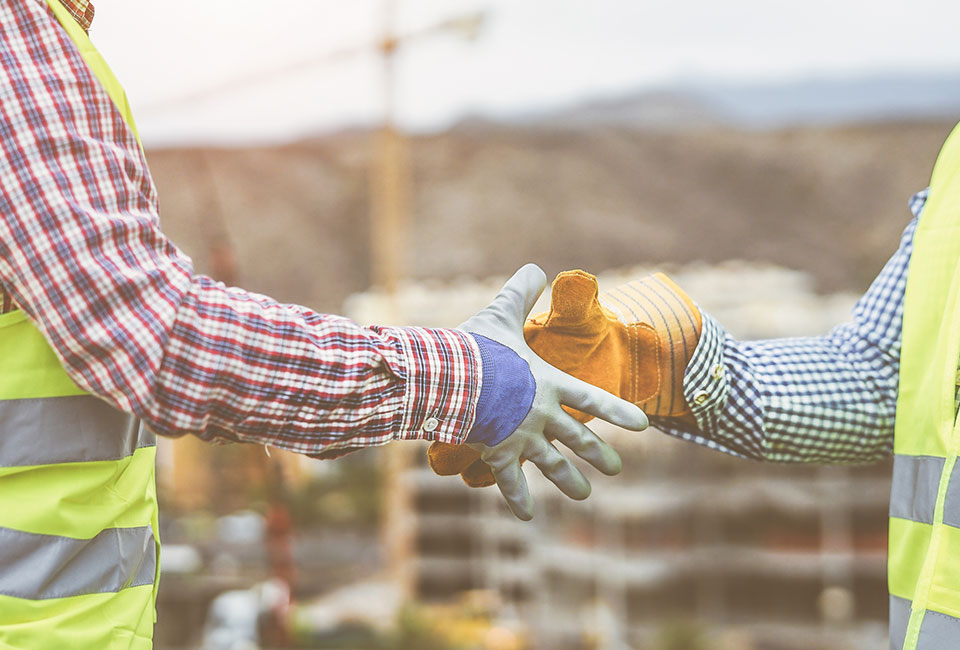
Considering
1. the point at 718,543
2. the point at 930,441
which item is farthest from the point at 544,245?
the point at 930,441

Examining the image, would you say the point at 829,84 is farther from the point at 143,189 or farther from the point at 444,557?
the point at 143,189

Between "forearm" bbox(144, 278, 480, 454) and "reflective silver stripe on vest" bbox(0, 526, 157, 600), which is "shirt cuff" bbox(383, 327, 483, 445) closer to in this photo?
"forearm" bbox(144, 278, 480, 454)

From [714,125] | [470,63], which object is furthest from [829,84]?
[470,63]

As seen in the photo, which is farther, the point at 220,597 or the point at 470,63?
the point at 470,63

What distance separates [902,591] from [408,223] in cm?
997

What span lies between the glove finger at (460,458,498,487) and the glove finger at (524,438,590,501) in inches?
3.2

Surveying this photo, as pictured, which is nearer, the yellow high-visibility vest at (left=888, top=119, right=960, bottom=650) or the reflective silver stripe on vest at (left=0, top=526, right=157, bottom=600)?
the reflective silver stripe on vest at (left=0, top=526, right=157, bottom=600)

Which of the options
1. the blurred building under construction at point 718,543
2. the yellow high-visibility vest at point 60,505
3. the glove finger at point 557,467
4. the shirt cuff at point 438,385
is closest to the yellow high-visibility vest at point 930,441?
the glove finger at point 557,467

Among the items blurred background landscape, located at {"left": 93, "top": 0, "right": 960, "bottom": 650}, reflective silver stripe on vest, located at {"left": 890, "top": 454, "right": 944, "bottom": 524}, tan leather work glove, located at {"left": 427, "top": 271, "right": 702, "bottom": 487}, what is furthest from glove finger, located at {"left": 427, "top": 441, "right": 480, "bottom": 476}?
blurred background landscape, located at {"left": 93, "top": 0, "right": 960, "bottom": 650}

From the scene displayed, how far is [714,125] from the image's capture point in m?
10.5

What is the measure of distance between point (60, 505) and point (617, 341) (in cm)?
50

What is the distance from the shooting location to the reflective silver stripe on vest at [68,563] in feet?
2.00

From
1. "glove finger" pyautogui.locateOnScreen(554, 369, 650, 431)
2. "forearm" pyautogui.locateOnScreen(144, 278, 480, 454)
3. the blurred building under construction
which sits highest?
"forearm" pyautogui.locateOnScreen(144, 278, 480, 454)

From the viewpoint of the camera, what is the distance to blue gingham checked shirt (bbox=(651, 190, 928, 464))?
915 mm
